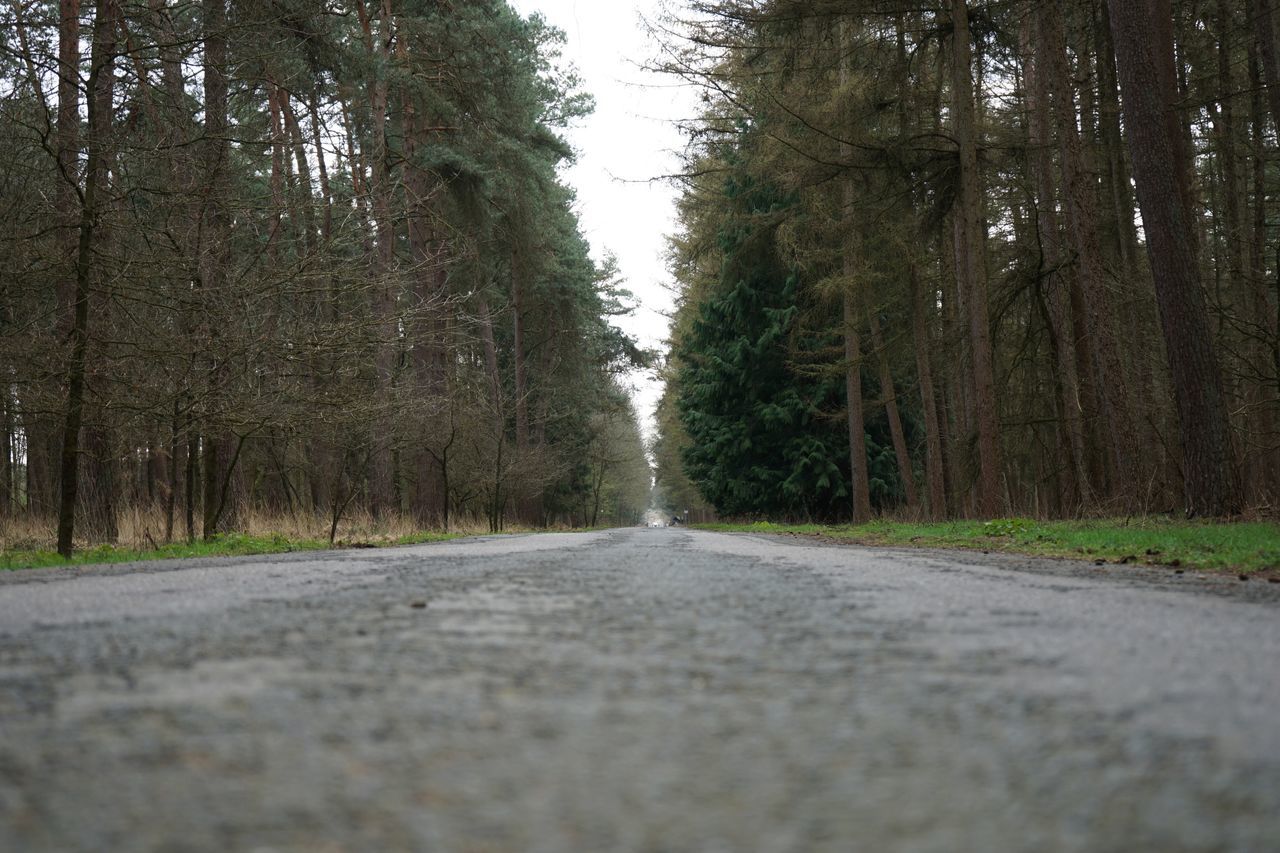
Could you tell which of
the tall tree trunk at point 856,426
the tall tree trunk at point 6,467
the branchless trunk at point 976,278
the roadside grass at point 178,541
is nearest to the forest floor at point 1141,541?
the branchless trunk at point 976,278

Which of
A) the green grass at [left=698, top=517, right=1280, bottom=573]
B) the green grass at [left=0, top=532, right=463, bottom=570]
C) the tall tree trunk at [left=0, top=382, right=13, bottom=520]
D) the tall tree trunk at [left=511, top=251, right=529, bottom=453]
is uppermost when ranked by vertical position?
the tall tree trunk at [left=511, top=251, right=529, bottom=453]

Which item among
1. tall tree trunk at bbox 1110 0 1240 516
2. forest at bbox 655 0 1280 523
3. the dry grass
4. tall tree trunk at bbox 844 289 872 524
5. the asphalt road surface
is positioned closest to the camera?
the asphalt road surface

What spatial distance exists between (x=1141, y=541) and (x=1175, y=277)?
12.5 ft

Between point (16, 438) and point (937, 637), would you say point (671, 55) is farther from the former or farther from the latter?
point (16, 438)

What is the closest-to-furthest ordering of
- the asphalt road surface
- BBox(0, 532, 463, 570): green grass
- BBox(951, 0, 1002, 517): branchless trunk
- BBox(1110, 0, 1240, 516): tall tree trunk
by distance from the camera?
the asphalt road surface
BBox(0, 532, 463, 570): green grass
BBox(1110, 0, 1240, 516): tall tree trunk
BBox(951, 0, 1002, 517): branchless trunk

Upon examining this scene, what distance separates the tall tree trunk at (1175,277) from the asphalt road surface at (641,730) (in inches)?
304

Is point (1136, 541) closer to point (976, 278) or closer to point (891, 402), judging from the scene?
point (976, 278)

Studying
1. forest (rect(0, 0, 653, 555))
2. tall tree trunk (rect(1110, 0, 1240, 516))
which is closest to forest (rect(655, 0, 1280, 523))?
tall tree trunk (rect(1110, 0, 1240, 516))

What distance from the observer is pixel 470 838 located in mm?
964

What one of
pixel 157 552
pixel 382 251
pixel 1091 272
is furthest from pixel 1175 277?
pixel 382 251

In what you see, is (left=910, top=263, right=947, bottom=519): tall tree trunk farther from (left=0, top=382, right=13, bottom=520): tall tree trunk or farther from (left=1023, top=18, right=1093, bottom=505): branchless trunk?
(left=0, top=382, right=13, bottom=520): tall tree trunk

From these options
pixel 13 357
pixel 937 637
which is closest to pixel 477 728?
pixel 937 637

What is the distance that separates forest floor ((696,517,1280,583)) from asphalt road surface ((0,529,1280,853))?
10.7ft

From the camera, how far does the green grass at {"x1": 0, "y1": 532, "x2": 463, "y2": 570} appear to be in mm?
7609
